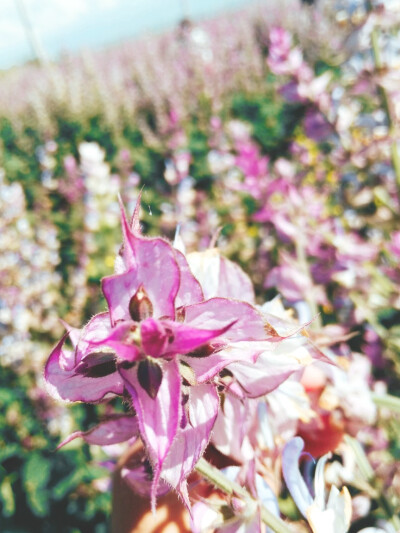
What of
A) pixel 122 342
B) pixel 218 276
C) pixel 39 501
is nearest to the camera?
pixel 122 342

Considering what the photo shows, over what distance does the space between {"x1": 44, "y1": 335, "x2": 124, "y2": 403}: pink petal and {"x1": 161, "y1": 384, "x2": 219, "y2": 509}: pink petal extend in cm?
4

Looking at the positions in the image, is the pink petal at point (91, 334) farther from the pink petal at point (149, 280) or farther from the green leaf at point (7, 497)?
the green leaf at point (7, 497)

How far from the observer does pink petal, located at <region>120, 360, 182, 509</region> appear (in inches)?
9.1

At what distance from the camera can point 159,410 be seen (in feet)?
0.78

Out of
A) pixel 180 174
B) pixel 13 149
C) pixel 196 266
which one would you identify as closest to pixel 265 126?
pixel 180 174

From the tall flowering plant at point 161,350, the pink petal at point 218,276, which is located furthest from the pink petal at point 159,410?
the pink petal at point 218,276

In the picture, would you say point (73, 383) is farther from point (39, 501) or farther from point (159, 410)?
point (39, 501)

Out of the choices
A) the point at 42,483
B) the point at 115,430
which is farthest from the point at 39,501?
the point at 115,430

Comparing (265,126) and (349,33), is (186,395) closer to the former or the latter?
(349,33)

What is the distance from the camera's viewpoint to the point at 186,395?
0.83 ft

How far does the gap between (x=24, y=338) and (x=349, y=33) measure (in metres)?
1.09

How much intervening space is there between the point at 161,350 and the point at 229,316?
1.6 inches

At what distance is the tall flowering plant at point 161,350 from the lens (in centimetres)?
23

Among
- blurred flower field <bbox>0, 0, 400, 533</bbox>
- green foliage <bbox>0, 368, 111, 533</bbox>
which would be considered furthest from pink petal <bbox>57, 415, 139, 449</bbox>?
green foliage <bbox>0, 368, 111, 533</bbox>
